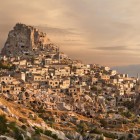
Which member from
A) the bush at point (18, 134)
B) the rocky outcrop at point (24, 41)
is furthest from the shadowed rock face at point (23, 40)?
the bush at point (18, 134)

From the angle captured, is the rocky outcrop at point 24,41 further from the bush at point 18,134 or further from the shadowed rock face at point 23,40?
the bush at point 18,134

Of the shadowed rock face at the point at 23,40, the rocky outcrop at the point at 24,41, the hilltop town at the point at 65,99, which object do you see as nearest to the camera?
the hilltop town at the point at 65,99

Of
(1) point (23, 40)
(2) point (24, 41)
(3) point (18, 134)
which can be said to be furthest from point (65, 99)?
(1) point (23, 40)

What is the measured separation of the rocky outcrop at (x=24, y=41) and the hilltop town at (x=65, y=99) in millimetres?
1714

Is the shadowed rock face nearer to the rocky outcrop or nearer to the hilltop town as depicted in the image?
the rocky outcrop

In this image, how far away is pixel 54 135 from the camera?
189ft

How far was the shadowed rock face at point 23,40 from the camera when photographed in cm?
15512

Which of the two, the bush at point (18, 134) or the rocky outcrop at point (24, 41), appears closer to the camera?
the bush at point (18, 134)

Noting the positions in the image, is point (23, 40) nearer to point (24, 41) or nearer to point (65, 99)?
point (24, 41)

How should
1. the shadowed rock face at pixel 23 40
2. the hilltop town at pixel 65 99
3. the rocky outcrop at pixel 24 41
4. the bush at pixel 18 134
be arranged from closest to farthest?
1. the bush at pixel 18 134
2. the hilltop town at pixel 65 99
3. the rocky outcrop at pixel 24 41
4. the shadowed rock face at pixel 23 40

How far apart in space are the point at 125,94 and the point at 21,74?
29.6 meters

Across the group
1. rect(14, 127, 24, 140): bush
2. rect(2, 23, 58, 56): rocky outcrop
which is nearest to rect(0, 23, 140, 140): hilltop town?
rect(14, 127, 24, 140): bush

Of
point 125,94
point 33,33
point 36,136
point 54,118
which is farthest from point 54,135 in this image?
point 33,33

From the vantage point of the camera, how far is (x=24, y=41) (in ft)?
515
